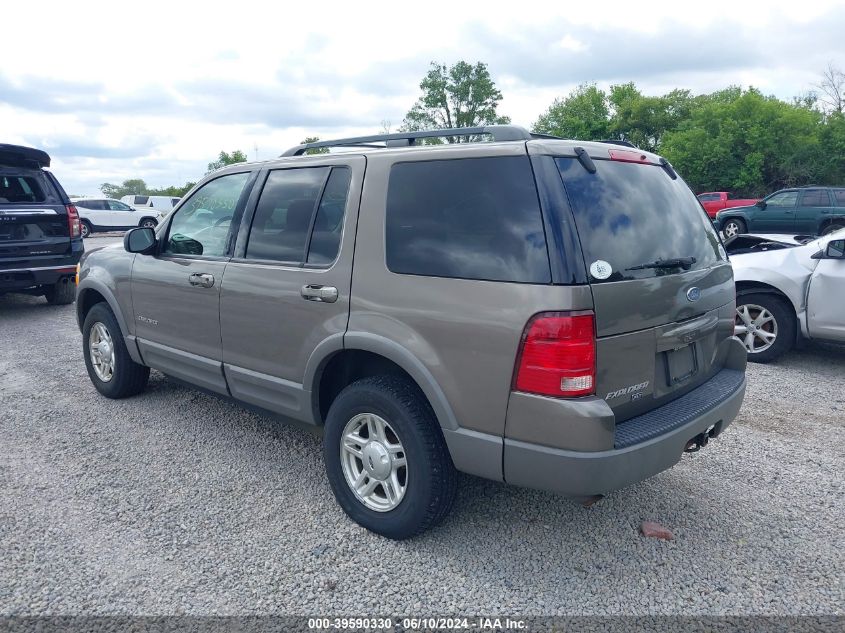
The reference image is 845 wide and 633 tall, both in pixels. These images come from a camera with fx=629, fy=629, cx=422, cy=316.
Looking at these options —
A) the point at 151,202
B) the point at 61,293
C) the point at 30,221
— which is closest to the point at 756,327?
the point at 30,221

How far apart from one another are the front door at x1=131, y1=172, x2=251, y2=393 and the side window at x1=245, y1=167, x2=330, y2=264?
0.73 ft

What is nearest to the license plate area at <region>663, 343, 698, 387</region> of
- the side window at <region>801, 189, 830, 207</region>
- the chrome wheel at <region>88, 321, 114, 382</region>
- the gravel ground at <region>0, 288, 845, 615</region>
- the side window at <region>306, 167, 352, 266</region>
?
the gravel ground at <region>0, 288, 845, 615</region>

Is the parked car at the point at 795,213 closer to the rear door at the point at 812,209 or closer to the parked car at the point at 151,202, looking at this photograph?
the rear door at the point at 812,209

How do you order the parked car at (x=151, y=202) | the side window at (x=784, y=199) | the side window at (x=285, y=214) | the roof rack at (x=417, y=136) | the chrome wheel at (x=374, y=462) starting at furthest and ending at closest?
1. the parked car at (x=151, y=202)
2. the side window at (x=784, y=199)
3. the side window at (x=285, y=214)
4. the chrome wheel at (x=374, y=462)
5. the roof rack at (x=417, y=136)

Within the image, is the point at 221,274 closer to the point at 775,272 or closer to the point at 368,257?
the point at 368,257

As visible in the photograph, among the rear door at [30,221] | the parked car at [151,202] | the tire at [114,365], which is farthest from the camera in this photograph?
the parked car at [151,202]

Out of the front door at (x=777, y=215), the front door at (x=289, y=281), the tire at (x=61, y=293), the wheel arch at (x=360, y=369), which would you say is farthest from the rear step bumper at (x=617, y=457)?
the front door at (x=777, y=215)

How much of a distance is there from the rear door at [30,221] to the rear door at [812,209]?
59.0ft

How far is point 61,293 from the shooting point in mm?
9297

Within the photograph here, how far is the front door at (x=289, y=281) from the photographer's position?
321 cm

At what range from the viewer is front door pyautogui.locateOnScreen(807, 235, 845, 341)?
5.63 m

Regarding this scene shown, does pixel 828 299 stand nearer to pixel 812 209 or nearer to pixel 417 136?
pixel 417 136

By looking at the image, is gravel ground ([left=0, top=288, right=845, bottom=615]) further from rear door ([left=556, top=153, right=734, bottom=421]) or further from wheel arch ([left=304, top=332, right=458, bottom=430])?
rear door ([left=556, top=153, right=734, bottom=421])

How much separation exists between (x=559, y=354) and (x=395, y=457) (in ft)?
3.34
